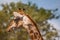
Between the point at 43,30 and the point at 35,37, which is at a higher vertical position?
the point at 35,37

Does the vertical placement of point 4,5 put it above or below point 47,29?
above

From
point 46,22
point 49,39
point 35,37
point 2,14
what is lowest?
point 49,39

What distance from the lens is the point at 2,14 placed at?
3.38m

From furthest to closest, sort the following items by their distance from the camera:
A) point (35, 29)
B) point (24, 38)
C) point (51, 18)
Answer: point (51, 18) → point (24, 38) → point (35, 29)

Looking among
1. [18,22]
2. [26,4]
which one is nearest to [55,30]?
[26,4]

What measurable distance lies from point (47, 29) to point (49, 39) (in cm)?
19

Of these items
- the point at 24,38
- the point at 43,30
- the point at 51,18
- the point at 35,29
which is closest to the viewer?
the point at 35,29

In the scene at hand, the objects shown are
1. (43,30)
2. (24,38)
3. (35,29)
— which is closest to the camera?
(35,29)

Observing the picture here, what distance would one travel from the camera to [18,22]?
139 cm

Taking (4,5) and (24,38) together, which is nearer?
(24,38)

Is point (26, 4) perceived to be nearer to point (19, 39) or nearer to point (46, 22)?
point (46, 22)

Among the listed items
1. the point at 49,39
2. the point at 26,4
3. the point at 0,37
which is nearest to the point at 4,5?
the point at 26,4

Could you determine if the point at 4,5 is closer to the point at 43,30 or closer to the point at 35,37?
the point at 43,30

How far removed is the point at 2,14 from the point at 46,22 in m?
0.83
